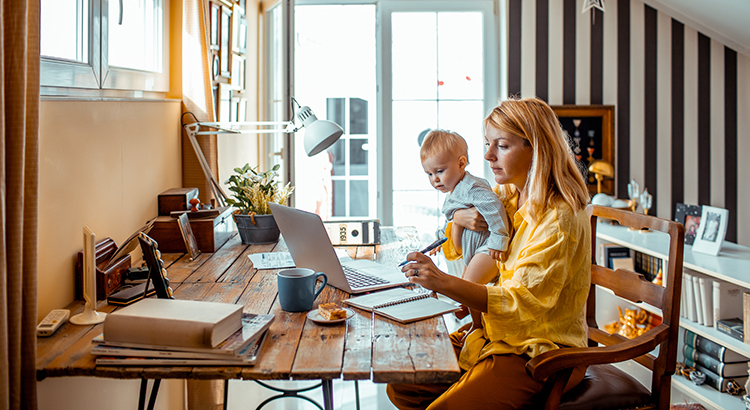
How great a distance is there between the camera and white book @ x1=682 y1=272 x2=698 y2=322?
8.60 ft

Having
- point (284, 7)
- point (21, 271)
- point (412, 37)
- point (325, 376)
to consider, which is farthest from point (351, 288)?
point (412, 37)

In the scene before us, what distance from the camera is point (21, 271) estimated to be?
1024mm

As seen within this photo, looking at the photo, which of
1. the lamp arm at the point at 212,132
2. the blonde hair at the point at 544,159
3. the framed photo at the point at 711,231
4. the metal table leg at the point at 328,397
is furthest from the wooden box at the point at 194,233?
the framed photo at the point at 711,231

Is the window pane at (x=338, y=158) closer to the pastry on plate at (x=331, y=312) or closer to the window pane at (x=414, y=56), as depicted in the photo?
the window pane at (x=414, y=56)

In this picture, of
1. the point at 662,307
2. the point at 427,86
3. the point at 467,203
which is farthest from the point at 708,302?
the point at 427,86

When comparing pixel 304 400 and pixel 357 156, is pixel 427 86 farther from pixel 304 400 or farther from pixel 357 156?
pixel 304 400

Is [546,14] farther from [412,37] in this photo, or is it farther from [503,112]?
[503,112]

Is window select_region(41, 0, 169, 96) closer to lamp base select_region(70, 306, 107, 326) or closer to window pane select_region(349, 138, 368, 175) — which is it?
lamp base select_region(70, 306, 107, 326)

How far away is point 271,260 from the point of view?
1871mm

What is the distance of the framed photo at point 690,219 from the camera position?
2959 mm

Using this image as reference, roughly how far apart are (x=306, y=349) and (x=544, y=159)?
2.47 ft

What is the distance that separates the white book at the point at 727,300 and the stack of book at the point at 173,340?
2.31m

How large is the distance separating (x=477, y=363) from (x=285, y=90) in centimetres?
220

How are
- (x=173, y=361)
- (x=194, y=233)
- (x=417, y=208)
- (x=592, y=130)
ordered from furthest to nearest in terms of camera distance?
1. (x=417, y=208)
2. (x=592, y=130)
3. (x=194, y=233)
4. (x=173, y=361)
